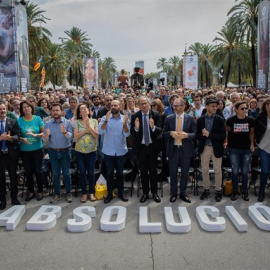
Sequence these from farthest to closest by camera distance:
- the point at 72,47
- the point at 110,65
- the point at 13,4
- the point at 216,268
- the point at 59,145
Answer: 1. the point at 110,65
2. the point at 72,47
3. the point at 13,4
4. the point at 59,145
5. the point at 216,268

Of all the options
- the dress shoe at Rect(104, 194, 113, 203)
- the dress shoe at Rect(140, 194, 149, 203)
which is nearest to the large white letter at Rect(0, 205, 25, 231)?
the dress shoe at Rect(104, 194, 113, 203)

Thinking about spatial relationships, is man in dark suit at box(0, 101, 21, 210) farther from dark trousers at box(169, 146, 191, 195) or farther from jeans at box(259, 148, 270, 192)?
jeans at box(259, 148, 270, 192)

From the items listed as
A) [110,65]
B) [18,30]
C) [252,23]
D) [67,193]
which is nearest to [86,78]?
[18,30]

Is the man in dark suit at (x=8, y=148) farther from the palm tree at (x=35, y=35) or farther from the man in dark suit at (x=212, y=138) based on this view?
the palm tree at (x=35, y=35)

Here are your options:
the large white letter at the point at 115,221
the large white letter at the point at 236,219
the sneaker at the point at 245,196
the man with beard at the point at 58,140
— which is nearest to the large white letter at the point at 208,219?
the large white letter at the point at 236,219

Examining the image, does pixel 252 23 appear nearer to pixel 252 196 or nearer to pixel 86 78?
pixel 86 78

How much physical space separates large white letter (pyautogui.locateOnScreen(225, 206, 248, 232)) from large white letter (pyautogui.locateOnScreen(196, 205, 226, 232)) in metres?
0.20

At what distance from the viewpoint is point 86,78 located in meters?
30.1

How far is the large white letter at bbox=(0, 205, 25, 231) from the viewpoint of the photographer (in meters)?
4.90

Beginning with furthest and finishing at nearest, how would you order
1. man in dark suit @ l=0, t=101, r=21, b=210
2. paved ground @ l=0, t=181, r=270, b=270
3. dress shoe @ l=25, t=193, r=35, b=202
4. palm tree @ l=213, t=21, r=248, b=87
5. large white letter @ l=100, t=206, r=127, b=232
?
palm tree @ l=213, t=21, r=248, b=87 < dress shoe @ l=25, t=193, r=35, b=202 < man in dark suit @ l=0, t=101, r=21, b=210 < large white letter @ l=100, t=206, r=127, b=232 < paved ground @ l=0, t=181, r=270, b=270

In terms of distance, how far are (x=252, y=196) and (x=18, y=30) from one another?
17.6 m

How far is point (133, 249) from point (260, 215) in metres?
2.26

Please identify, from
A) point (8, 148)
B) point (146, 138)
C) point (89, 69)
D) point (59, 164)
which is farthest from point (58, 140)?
point (89, 69)

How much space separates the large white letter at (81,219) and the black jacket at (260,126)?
339 cm
